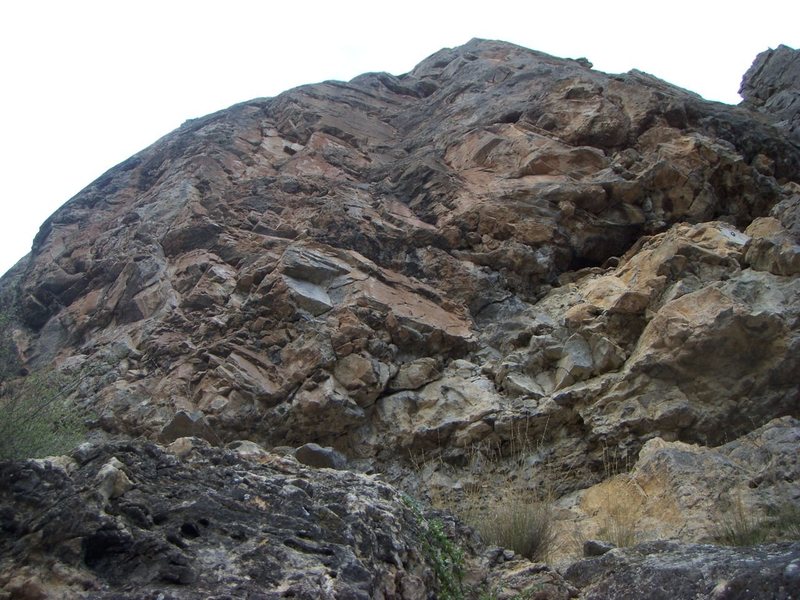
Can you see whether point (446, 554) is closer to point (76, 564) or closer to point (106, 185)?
point (76, 564)

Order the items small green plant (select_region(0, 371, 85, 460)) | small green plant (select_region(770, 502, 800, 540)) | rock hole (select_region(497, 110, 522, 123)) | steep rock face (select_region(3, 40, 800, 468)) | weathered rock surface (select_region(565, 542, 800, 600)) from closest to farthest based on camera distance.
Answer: weathered rock surface (select_region(565, 542, 800, 600)) → small green plant (select_region(770, 502, 800, 540)) → small green plant (select_region(0, 371, 85, 460)) → steep rock face (select_region(3, 40, 800, 468)) → rock hole (select_region(497, 110, 522, 123))

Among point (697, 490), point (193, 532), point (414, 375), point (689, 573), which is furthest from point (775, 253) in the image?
point (193, 532)

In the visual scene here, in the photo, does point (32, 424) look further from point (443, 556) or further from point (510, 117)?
point (510, 117)

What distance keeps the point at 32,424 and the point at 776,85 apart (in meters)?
21.4

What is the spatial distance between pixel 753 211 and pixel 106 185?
14.0 m

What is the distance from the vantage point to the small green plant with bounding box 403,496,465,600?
17.5ft

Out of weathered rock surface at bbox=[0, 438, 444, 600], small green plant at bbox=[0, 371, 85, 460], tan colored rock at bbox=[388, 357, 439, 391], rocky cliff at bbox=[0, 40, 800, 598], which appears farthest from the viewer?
tan colored rock at bbox=[388, 357, 439, 391]

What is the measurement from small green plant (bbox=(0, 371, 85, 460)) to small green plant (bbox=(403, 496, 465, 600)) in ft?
10.4

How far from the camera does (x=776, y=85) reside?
21.6 m

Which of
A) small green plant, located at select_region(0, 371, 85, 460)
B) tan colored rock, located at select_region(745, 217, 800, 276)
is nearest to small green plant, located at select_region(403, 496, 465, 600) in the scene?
small green plant, located at select_region(0, 371, 85, 460)

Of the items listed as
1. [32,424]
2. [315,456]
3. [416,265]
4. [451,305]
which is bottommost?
[315,456]

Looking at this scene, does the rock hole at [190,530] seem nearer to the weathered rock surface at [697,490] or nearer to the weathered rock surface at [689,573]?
the weathered rock surface at [689,573]

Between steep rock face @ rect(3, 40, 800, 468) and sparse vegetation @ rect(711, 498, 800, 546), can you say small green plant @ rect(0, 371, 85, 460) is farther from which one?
sparse vegetation @ rect(711, 498, 800, 546)

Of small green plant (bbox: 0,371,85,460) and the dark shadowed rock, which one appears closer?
small green plant (bbox: 0,371,85,460)
